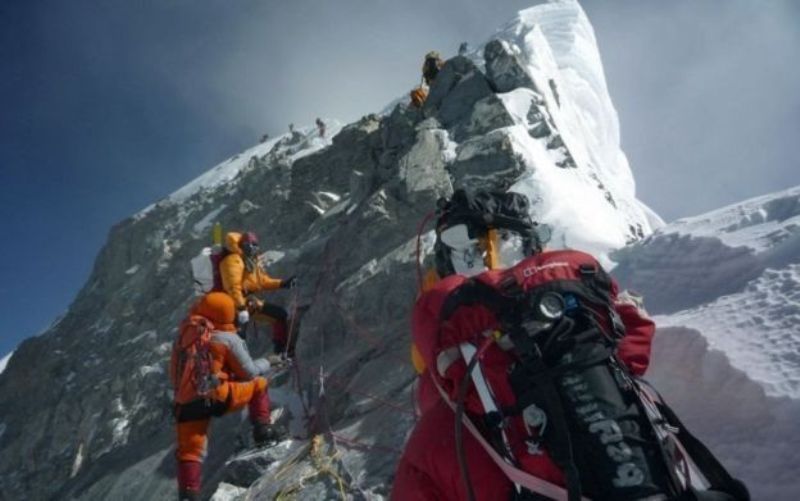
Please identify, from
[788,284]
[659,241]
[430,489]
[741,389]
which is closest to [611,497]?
[430,489]

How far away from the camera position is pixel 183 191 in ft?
139

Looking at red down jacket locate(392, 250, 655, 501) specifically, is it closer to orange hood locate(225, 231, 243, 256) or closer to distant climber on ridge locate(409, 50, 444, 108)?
orange hood locate(225, 231, 243, 256)

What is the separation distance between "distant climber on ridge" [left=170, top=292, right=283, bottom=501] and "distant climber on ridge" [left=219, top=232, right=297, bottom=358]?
0.97 m

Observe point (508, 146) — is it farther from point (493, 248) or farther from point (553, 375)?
point (553, 375)

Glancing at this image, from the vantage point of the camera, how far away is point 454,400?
1.90 metres

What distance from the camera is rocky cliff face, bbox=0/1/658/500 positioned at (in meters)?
4.91

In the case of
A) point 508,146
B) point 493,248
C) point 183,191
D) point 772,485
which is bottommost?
point 772,485

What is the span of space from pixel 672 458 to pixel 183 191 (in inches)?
1768

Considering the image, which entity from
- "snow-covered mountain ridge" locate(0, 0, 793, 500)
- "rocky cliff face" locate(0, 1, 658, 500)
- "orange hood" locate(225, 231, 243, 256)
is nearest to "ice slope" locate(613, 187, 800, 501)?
"snow-covered mountain ridge" locate(0, 0, 793, 500)

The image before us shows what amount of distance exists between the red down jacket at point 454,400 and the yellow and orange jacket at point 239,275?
4.86m

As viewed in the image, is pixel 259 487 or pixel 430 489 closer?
pixel 430 489

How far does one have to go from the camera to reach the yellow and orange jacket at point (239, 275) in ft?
21.3

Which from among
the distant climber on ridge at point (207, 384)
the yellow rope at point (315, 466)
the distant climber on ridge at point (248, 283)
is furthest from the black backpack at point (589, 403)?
the distant climber on ridge at point (248, 283)

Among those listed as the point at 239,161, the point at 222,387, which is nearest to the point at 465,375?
the point at 222,387
